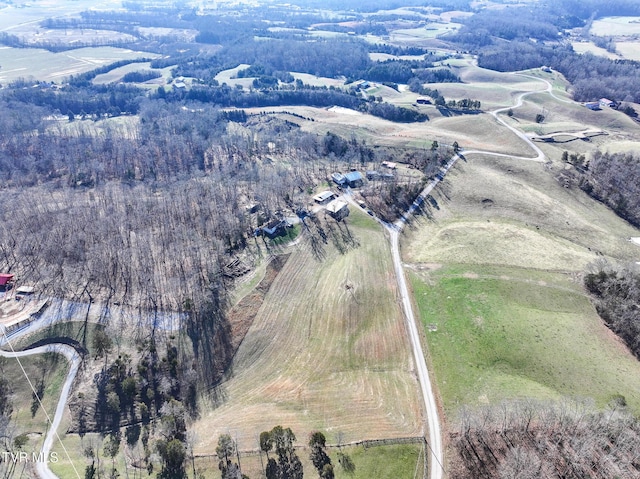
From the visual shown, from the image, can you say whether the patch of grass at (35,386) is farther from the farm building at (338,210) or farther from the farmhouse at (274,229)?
the farm building at (338,210)

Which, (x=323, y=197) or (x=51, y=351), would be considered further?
(x=323, y=197)

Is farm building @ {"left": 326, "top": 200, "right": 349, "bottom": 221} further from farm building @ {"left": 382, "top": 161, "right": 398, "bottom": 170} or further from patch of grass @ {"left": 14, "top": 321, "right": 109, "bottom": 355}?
patch of grass @ {"left": 14, "top": 321, "right": 109, "bottom": 355}

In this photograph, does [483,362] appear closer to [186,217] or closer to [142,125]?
[186,217]

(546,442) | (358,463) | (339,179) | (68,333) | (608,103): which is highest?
(608,103)

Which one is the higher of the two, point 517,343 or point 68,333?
point 517,343

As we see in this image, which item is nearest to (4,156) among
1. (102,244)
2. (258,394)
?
(102,244)

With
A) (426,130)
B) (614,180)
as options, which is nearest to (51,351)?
(426,130)

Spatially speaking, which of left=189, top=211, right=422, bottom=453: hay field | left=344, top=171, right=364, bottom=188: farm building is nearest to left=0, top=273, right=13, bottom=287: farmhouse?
left=189, top=211, right=422, bottom=453: hay field

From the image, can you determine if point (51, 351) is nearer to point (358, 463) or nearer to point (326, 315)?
point (326, 315)
